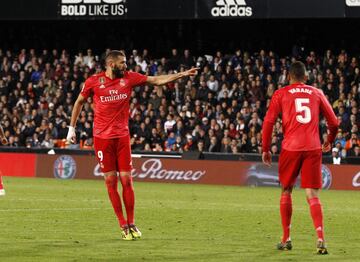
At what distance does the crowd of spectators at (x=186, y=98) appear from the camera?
99.9 ft

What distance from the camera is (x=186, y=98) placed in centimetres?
3344

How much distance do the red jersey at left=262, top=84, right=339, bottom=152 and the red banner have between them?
2082cm

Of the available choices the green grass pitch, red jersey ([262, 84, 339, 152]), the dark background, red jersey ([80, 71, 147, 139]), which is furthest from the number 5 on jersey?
the dark background

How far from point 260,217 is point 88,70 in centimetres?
2075

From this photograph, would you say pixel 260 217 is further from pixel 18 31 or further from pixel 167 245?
pixel 18 31

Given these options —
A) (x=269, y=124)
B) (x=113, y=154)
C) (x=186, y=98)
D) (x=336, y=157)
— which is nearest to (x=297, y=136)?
(x=269, y=124)

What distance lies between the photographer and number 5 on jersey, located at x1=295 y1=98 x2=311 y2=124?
11039mm

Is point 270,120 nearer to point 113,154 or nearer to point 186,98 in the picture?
point 113,154

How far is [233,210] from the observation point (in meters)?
18.2

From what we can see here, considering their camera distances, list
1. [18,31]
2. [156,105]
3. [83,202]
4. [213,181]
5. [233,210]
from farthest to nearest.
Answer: [18,31] < [156,105] < [213,181] < [83,202] < [233,210]

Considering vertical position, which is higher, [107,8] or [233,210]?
[107,8]

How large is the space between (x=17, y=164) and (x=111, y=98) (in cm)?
1960

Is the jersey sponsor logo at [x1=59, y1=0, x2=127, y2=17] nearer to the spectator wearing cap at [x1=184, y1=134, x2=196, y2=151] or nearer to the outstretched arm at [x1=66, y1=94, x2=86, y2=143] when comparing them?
the spectator wearing cap at [x1=184, y1=134, x2=196, y2=151]

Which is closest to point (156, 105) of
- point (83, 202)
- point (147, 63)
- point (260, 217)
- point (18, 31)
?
point (147, 63)
